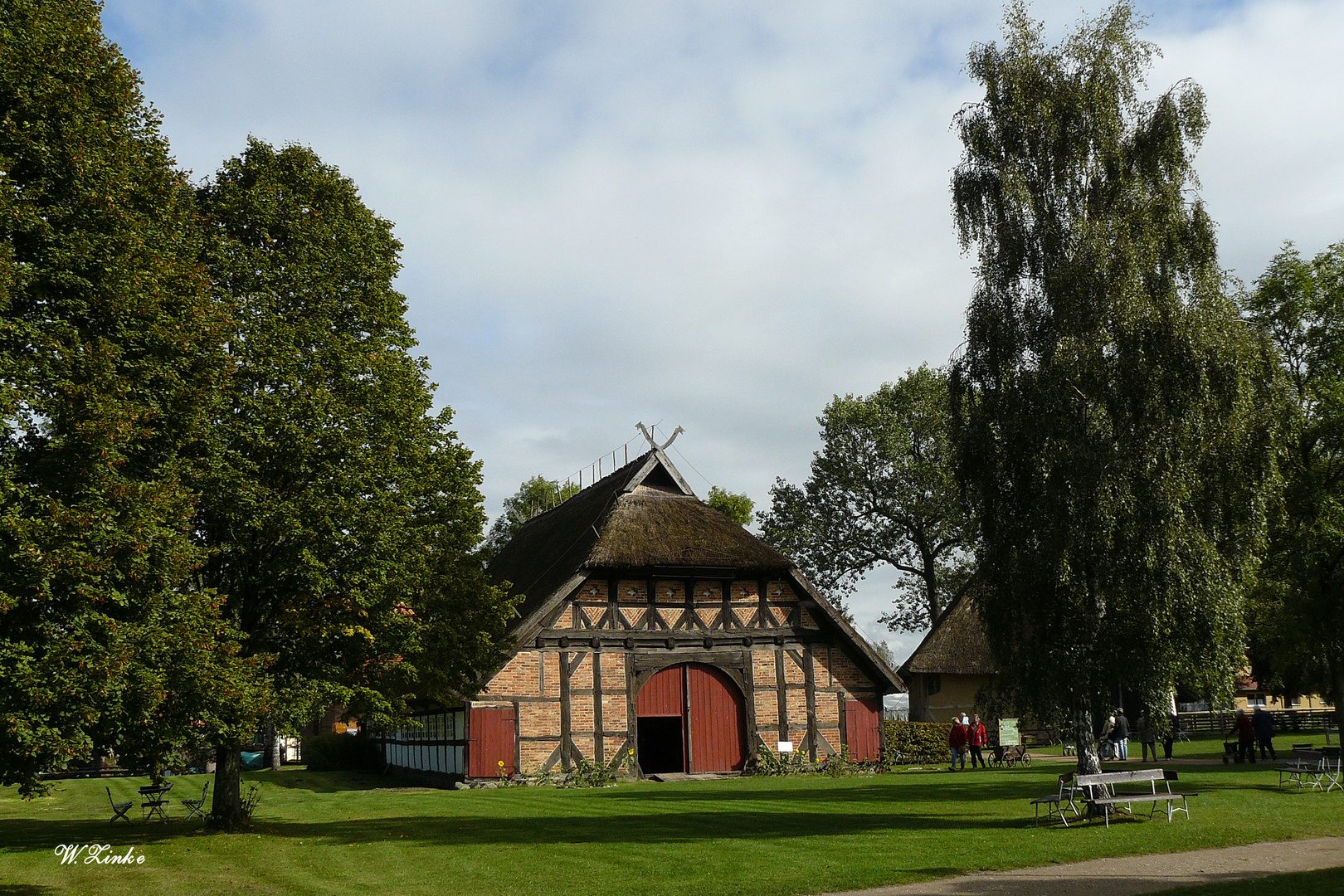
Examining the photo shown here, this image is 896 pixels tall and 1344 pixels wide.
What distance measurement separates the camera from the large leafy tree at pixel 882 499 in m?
48.3

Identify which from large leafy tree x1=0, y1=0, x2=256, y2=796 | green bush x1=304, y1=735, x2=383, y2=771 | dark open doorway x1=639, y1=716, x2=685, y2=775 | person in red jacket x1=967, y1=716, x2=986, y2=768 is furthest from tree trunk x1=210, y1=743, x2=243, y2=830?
person in red jacket x1=967, y1=716, x2=986, y2=768

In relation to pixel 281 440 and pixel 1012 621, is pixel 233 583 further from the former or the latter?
pixel 1012 621

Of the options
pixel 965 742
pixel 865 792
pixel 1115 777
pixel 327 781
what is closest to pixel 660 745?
pixel 965 742

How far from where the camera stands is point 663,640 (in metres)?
27.8

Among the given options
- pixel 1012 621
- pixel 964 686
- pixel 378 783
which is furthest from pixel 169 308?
pixel 964 686

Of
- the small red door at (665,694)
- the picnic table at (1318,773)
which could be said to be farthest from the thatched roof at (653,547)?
the picnic table at (1318,773)

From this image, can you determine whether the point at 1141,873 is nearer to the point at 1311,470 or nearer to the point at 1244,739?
the point at 1311,470

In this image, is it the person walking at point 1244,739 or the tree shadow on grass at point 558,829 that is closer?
the tree shadow on grass at point 558,829

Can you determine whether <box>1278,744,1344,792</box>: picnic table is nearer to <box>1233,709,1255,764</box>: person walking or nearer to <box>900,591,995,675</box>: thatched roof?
<box>1233,709,1255,764</box>: person walking

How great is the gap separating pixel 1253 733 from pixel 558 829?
64.7ft

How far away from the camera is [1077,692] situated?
15.7 m

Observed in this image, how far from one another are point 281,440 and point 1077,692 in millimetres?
12251

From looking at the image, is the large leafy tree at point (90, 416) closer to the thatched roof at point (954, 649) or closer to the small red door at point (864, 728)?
the small red door at point (864, 728)

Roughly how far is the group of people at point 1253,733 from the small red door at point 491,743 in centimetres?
1788
